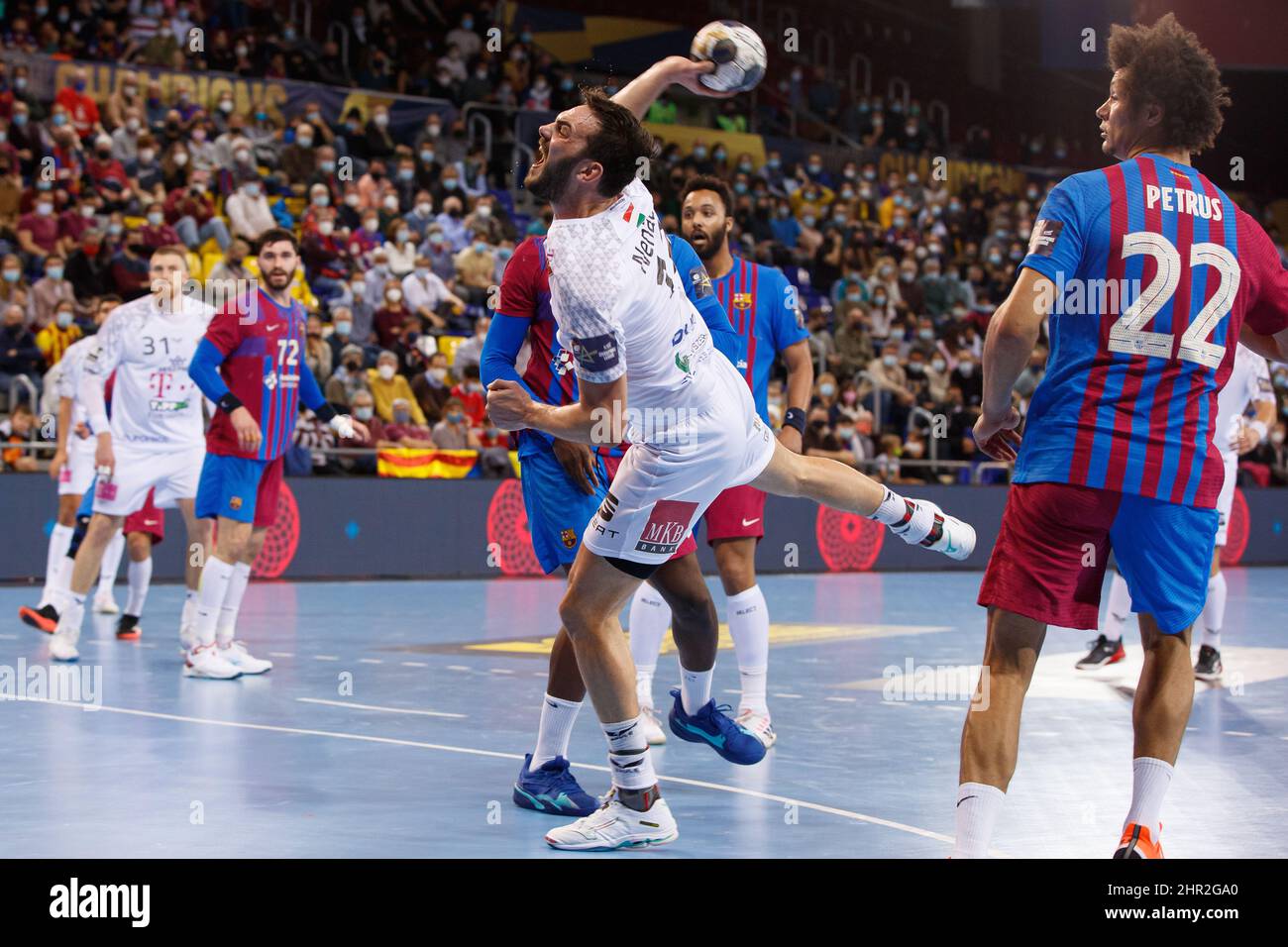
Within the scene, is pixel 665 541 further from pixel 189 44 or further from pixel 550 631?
pixel 189 44

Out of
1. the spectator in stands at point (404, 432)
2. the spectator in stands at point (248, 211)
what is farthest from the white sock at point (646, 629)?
the spectator in stands at point (248, 211)

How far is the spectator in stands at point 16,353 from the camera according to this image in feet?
51.9

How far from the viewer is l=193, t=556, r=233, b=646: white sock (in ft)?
29.2

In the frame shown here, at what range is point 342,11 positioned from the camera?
24719 millimetres

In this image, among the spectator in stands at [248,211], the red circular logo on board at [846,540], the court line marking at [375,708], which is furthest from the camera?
the red circular logo on board at [846,540]

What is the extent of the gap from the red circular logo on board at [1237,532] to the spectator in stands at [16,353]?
50.7ft

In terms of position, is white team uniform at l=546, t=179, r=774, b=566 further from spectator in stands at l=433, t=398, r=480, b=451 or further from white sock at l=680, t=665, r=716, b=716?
spectator in stands at l=433, t=398, r=480, b=451

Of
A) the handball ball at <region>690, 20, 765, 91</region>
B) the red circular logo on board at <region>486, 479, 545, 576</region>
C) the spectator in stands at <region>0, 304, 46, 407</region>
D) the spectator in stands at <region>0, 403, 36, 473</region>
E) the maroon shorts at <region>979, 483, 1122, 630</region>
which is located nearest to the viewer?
the maroon shorts at <region>979, 483, 1122, 630</region>

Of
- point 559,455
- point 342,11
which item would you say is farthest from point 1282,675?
point 342,11

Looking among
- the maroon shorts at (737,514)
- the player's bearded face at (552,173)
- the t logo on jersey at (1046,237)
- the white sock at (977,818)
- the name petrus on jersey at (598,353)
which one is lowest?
the white sock at (977,818)

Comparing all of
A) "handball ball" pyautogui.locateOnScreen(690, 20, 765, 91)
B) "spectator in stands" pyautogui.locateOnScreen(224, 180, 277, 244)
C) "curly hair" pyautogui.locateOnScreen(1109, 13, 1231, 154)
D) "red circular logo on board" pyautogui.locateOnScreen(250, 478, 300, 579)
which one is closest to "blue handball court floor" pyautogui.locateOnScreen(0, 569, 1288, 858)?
"curly hair" pyautogui.locateOnScreen(1109, 13, 1231, 154)

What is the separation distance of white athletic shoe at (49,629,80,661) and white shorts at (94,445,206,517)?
1.03 metres

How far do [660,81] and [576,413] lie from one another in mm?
1445

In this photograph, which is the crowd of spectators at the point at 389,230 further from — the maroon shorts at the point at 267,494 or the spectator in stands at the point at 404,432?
the maroon shorts at the point at 267,494
